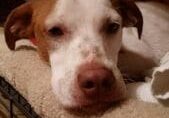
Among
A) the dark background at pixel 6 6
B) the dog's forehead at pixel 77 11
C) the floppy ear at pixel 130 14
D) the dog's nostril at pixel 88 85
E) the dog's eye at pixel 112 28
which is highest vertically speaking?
the dog's forehead at pixel 77 11

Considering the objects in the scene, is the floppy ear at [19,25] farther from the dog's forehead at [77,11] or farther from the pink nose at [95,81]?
the pink nose at [95,81]

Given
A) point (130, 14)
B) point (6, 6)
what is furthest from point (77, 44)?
point (6, 6)

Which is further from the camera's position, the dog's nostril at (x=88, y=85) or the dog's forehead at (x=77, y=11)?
the dog's forehead at (x=77, y=11)

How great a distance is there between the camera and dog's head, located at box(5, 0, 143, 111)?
1.14 metres

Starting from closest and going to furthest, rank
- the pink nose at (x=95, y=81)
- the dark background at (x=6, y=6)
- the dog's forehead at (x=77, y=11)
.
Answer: the pink nose at (x=95, y=81) < the dog's forehead at (x=77, y=11) < the dark background at (x=6, y=6)

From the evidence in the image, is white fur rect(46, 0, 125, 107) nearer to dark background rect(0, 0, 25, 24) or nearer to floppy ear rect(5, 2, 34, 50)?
floppy ear rect(5, 2, 34, 50)

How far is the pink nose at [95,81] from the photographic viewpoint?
1.10 metres

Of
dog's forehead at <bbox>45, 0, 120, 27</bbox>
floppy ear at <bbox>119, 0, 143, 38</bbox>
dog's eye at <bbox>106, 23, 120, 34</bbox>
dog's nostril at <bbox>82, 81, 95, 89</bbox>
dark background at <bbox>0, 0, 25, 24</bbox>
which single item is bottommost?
dark background at <bbox>0, 0, 25, 24</bbox>

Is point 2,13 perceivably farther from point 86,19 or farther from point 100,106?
point 100,106

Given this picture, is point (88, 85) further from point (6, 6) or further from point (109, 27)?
point (6, 6)

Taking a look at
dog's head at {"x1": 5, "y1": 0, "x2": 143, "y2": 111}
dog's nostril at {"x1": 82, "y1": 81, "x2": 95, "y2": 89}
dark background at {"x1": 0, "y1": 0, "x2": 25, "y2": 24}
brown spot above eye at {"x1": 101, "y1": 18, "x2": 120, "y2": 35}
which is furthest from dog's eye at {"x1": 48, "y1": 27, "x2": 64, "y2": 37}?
dark background at {"x1": 0, "y1": 0, "x2": 25, "y2": 24}

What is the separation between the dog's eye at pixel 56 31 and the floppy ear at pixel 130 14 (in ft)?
0.83

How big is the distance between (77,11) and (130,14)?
0.26 m

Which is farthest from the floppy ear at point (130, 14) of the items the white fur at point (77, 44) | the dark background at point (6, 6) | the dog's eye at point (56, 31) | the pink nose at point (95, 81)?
the dark background at point (6, 6)
